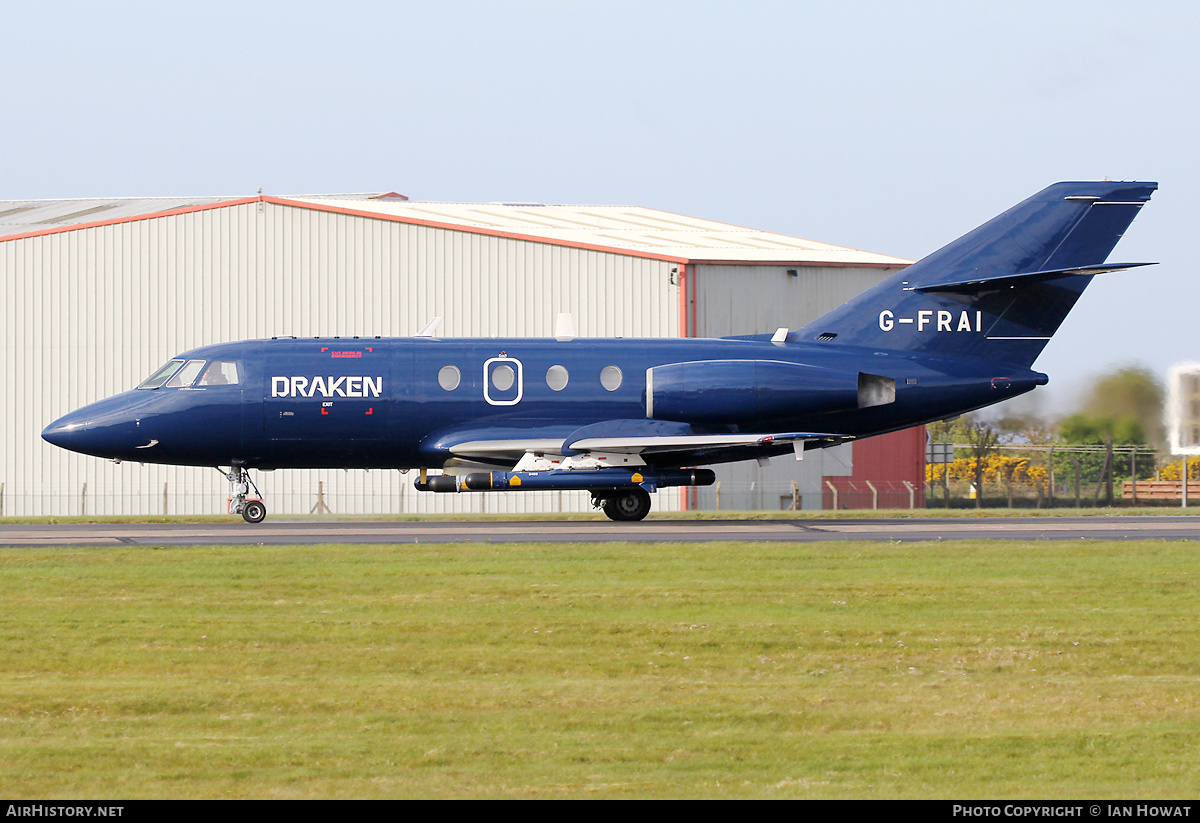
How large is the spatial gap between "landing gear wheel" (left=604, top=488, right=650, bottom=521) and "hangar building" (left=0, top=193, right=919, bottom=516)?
10.7 meters

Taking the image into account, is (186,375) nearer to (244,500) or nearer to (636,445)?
(244,500)

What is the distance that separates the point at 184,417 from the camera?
1104 inches

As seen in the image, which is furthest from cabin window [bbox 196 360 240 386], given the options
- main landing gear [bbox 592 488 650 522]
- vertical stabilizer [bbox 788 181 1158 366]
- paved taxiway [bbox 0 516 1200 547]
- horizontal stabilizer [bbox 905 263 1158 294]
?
horizontal stabilizer [bbox 905 263 1158 294]

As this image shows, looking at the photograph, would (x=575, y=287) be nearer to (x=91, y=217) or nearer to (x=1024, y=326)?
(x=1024, y=326)

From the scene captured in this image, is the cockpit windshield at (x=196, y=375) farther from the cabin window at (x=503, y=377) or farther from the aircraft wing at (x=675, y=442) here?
the aircraft wing at (x=675, y=442)

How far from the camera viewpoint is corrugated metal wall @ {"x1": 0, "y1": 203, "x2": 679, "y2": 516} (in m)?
40.6

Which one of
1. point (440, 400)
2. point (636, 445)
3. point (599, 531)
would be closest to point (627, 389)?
point (636, 445)

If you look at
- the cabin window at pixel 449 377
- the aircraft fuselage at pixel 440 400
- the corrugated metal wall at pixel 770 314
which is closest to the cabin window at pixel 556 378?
the aircraft fuselage at pixel 440 400

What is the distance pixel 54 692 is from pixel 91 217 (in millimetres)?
42243

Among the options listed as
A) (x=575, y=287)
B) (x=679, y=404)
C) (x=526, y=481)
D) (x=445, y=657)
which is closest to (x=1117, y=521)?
(x=679, y=404)

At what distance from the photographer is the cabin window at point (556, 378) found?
28.6 metres

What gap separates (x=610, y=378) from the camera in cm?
2877

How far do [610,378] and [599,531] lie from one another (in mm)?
4183

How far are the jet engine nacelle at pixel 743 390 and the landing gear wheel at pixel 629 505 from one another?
6.00 ft
